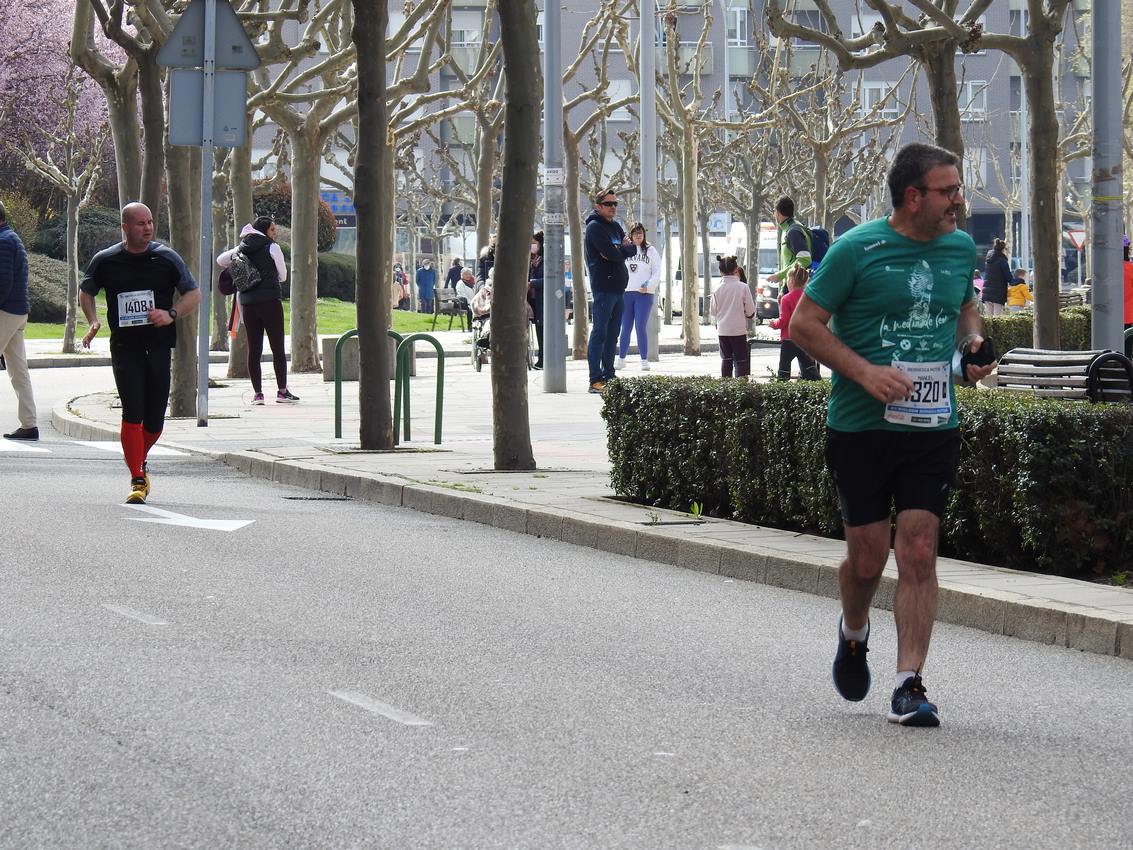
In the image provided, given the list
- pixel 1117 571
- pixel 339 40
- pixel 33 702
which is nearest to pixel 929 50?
pixel 1117 571

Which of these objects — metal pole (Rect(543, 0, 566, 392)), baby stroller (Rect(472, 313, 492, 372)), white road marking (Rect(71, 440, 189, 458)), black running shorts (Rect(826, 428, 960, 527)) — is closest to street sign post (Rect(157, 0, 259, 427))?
white road marking (Rect(71, 440, 189, 458))

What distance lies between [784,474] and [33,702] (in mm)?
5065

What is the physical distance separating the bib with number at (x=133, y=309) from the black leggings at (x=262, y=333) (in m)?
9.07

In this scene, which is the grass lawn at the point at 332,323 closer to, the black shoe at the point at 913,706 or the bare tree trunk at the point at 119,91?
the bare tree trunk at the point at 119,91

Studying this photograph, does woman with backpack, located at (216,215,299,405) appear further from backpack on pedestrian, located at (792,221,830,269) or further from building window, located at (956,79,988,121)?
building window, located at (956,79,988,121)

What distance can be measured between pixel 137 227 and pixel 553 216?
32.6ft

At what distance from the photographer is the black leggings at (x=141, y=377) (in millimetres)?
13062

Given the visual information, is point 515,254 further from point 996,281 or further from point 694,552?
point 996,281

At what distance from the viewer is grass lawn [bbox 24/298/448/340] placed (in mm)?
45094

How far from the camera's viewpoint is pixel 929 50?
1831 centimetres

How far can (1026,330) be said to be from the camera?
2648cm

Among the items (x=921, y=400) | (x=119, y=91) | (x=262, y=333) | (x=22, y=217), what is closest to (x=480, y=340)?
(x=262, y=333)

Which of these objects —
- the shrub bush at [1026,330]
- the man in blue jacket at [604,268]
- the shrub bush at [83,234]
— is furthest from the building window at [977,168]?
the man in blue jacket at [604,268]

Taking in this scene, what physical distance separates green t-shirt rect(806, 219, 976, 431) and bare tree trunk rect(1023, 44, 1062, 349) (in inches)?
480
